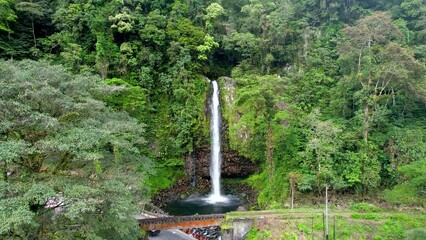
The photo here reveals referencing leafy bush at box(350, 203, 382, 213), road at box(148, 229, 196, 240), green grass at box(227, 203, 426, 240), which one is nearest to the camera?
green grass at box(227, 203, 426, 240)

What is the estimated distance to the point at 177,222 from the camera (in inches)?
638

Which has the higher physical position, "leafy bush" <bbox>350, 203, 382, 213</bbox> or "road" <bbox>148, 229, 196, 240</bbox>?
"leafy bush" <bbox>350, 203, 382, 213</bbox>

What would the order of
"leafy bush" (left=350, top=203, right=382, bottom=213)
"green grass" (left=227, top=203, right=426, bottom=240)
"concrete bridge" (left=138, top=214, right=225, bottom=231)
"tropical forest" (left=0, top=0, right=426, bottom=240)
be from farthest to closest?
"leafy bush" (left=350, top=203, right=382, bottom=213) < "concrete bridge" (left=138, top=214, right=225, bottom=231) < "green grass" (left=227, top=203, right=426, bottom=240) < "tropical forest" (left=0, top=0, right=426, bottom=240)

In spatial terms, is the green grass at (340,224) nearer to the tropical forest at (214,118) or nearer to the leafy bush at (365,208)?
the tropical forest at (214,118)

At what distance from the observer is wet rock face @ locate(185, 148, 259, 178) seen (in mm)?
25938

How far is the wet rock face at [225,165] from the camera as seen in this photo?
25938 millimetres

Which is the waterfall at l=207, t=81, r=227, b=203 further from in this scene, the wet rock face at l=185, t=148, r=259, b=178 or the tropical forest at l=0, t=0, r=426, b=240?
the wet rock face at l=185, t=148, r=259, b=178

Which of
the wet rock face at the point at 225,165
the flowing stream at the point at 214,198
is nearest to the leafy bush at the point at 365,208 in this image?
the flowing stream at the point at 214,198

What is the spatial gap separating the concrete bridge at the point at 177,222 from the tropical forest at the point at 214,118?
0.25 feet

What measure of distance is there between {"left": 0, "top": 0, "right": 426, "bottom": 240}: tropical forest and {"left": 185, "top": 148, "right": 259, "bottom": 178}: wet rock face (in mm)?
117

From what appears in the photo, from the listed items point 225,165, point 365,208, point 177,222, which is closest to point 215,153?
point 225,165

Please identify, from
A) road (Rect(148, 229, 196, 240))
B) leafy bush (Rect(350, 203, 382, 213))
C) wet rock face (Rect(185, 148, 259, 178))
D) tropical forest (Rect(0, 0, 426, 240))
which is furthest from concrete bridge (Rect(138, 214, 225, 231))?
wet rock face (Rect(185, 148, 259, 178))

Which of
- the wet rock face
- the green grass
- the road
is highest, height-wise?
the wet rock face

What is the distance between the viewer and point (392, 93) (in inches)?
833
